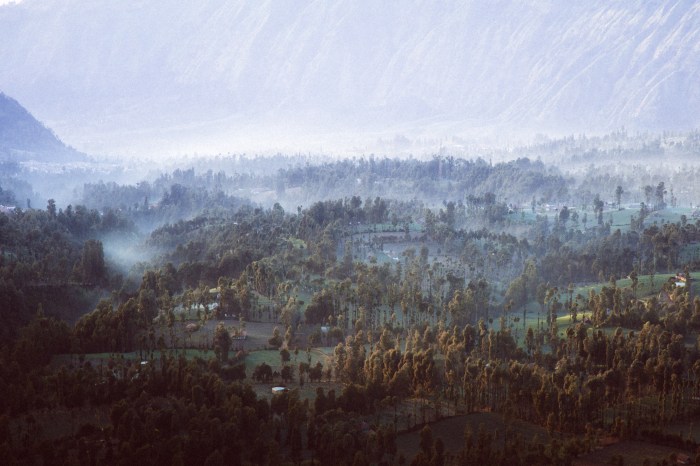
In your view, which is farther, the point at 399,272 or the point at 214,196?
the point at 214,196

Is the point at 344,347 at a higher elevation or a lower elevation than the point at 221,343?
lower

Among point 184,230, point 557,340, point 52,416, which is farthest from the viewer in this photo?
point 184,230

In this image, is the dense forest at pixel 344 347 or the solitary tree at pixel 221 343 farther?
the solitary tree at pixel 221 343

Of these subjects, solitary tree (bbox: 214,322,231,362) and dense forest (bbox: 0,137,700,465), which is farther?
solitary tree (bbox: 214,322,231,362)

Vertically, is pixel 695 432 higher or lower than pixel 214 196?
lower

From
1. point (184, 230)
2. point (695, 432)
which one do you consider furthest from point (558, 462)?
point (184, 230)

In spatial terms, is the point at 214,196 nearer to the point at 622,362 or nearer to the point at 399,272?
the point at 399,272

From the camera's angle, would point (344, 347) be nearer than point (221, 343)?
No

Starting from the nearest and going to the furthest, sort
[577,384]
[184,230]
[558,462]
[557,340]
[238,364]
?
1. [558,462]
2. [577,384]
3. [238,364]
4. [557,340]
5. [184,230]
